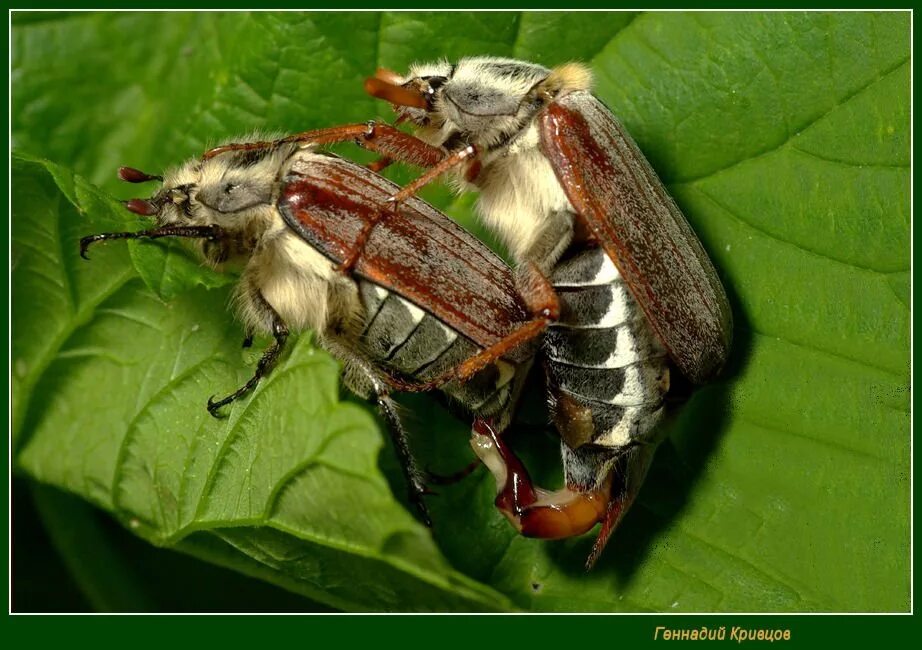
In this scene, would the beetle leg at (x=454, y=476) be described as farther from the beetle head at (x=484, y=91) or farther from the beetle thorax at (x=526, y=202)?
the beetle head at (x=484, y=91)

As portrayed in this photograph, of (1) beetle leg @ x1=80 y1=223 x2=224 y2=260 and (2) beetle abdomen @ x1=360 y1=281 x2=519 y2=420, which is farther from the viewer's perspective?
(2) beetle abdomen @ x1=360 y1=281 x2=519 y2=420

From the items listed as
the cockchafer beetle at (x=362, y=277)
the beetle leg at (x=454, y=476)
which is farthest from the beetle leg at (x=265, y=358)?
the beetle leg at (x=454, y=476)

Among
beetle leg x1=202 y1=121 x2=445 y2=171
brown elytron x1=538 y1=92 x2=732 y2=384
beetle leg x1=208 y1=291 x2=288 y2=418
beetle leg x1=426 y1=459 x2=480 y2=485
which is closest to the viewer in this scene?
beetle leg x1=208 y1=291 x2=288 y2=418

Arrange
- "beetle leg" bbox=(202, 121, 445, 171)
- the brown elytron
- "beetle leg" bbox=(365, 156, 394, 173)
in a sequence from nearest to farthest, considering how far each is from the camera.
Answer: the brown elytron, "beetle leg" bbox=(202, 121, 445, 171), "beetle leg" bbox=(365, 156, 394, 173)

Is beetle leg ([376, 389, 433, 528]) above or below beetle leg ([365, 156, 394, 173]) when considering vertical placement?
below

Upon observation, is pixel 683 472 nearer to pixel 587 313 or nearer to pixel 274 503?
pixel 587 313

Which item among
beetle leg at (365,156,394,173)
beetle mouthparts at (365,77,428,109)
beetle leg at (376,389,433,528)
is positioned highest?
beetle mouthparts at (365,77,428,109)

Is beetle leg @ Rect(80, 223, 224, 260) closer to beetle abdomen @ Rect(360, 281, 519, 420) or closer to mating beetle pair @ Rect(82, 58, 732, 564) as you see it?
mating beetle pair @ Rect(82, 58, 732, 564)

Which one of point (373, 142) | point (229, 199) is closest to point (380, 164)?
point (373, 142)

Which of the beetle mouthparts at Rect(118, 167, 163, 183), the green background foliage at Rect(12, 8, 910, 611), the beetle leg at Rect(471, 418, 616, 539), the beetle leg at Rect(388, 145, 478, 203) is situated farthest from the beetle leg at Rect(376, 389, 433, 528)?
the beetle mouthparts at Rect(118, 167, 163, 183)
